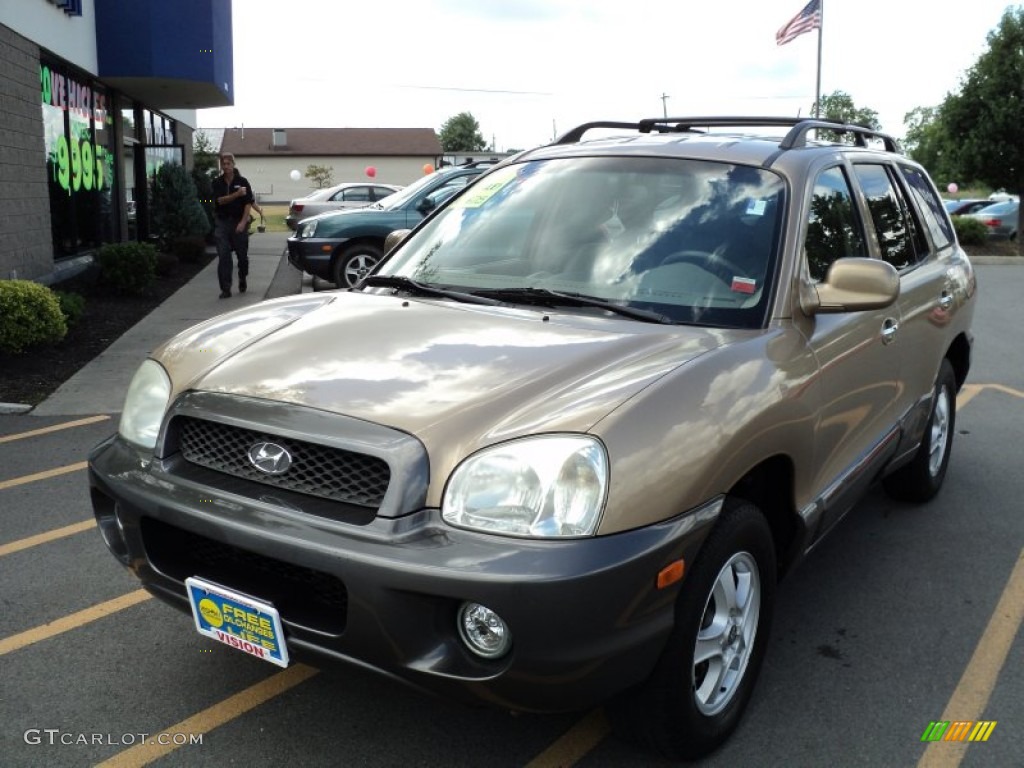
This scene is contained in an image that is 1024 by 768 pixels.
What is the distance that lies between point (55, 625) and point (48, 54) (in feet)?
36.0

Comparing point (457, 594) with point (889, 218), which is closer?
point (457, 594)

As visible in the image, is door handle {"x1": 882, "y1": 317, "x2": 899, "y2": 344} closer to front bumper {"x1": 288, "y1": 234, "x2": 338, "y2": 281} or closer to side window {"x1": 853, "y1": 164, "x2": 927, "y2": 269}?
side window {"x1": 853, "y1": 164, "x2": 927, "y2": 269}

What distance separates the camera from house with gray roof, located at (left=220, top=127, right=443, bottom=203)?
78.3 metres

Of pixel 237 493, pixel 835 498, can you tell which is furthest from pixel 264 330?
pixel 835 498

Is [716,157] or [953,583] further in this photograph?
[953,583]

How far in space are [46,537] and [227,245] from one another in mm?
8507

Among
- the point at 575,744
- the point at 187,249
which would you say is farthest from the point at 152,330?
the point at 575,744

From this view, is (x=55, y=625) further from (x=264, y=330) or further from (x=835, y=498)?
(x=835, y=498)

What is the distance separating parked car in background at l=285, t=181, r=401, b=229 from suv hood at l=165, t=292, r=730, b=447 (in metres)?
19.4

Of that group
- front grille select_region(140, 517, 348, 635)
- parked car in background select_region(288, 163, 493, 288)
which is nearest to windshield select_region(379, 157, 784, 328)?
front grille select_region(140, 517, 348, 635)

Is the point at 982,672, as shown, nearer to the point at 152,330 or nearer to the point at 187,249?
the point at 152,330

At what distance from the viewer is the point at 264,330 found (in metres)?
3.13

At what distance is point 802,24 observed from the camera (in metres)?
22.6

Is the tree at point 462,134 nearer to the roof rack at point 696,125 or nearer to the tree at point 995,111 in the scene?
the tree at point 995,111
